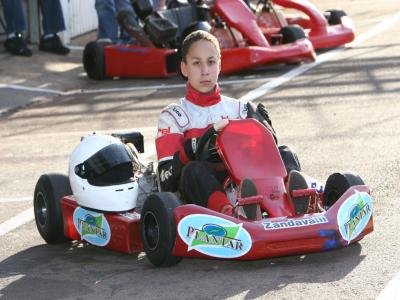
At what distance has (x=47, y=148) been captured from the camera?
386 inches

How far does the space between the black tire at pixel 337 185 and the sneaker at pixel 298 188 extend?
0.80ft

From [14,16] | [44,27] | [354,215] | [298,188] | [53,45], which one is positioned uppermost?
[298,188]

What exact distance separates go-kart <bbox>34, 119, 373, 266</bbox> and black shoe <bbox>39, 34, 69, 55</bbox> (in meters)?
8.00

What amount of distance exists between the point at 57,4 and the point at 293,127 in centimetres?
553

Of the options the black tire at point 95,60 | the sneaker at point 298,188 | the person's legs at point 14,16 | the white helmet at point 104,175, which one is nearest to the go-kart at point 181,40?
the black tire at point 95,60

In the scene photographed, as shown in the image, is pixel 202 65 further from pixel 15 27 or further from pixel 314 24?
pixel 15 27

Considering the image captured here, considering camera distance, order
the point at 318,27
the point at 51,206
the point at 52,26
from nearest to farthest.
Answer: the point at 51,206
the point at 318,27
the point at 52,26

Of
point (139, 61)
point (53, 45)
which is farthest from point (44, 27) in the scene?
point (139, 61)

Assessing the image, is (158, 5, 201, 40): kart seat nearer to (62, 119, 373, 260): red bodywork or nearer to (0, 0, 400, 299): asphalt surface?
(0, 0, 400, 299): asphalt surface

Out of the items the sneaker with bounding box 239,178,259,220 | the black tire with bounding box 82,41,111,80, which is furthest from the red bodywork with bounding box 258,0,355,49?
the sneaker with bounding box 239,178,259,220

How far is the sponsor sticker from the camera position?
5.85 metres

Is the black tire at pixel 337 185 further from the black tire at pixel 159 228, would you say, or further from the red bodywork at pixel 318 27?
the red bodywork at pixel 318 27

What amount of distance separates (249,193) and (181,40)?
23.4 feet

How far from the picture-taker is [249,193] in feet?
20.0
